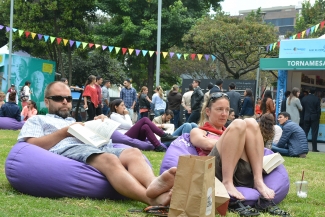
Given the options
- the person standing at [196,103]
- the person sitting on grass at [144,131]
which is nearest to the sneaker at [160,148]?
the person sitting on grass at [144,131]

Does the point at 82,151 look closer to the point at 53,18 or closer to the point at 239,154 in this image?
the point at 239,154

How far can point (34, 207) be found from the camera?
429 centimetres

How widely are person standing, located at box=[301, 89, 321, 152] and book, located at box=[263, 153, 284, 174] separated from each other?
8979mm

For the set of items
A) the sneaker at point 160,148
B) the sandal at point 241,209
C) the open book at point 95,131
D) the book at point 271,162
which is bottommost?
the sneaker at point 160,148

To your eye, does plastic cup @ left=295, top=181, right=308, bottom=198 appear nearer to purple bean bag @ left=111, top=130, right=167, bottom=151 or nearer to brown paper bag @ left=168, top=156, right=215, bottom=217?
brown paper bag @ left=168, top=156, right=215, bottom=217

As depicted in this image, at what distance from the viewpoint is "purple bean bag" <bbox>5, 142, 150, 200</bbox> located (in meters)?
4.77

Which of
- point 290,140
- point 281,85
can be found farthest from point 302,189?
point 281,85

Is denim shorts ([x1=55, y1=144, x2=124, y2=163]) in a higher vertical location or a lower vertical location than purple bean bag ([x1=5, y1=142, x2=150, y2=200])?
higher

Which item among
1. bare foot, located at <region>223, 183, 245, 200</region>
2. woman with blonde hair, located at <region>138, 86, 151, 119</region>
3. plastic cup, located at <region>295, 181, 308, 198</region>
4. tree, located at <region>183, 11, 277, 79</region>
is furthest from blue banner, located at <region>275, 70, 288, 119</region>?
bare foot, located at <region>223, 183, 245, 200</region>

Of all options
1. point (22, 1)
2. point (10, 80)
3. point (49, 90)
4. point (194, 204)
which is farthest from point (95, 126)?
point (22, 1)

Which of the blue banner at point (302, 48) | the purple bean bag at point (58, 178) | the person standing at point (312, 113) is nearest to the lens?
the purple bean bag at point (58, 178)

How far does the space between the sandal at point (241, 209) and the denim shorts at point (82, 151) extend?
3.59ft

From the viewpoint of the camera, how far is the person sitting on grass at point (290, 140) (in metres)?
10.5

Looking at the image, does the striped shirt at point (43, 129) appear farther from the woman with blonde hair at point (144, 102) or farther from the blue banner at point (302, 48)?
the woman with blonde hair at point (144, 102)
